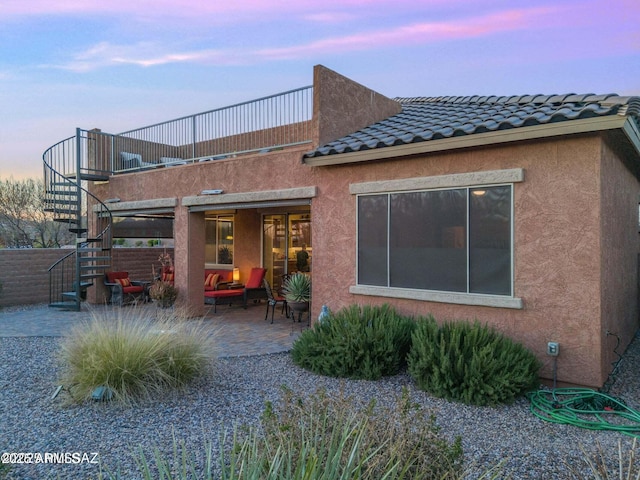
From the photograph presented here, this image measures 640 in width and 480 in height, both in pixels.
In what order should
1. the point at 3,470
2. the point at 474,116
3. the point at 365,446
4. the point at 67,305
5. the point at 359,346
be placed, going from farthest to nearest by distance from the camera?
1. the point at 67,305
2. the point at 474,116
3. the point at 359,346
4. the point at 3,470
5. the point at 365,446

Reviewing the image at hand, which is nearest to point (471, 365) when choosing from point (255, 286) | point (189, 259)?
point (189, 259)

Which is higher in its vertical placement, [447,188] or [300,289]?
[447,188]

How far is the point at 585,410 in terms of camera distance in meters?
5.15

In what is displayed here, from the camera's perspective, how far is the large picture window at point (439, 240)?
6379 millimetres

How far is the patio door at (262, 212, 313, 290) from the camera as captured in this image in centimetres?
1416

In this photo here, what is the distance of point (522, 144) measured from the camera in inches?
243

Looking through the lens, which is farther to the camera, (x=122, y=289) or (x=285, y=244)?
(x=285, y=244)

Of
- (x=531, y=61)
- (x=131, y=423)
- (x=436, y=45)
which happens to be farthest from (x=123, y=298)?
(x=531, y=61)

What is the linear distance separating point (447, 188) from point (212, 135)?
6349 millimetres

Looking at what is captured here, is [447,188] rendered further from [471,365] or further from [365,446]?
[365,446]

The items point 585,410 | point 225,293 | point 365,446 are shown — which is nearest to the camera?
point 365,446

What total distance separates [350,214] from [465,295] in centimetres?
250

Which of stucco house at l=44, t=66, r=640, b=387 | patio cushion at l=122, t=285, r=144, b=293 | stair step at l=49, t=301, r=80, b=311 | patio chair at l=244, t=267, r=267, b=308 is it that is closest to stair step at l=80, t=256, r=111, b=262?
patio cushion at l=122, t=285, r=144, b=293

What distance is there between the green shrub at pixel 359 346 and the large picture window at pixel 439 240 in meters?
0.86
